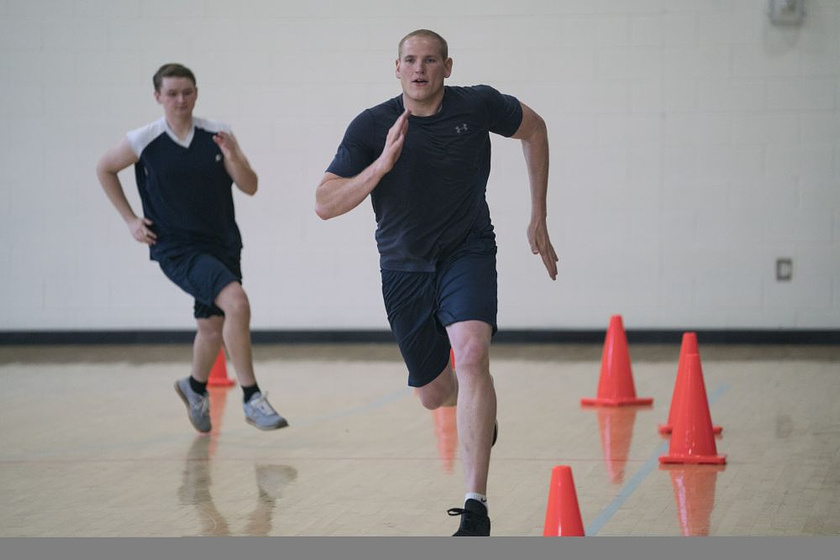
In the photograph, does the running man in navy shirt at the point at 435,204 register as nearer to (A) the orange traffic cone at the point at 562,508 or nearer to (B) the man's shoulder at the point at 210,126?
(A) the orange traffic cone at the point at 562,508

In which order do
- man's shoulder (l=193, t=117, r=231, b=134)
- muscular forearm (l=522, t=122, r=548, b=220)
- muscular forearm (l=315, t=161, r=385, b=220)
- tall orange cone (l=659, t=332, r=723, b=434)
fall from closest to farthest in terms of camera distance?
1. muscular forearm (l=315, t=161, r=385, b=220)
2. muscular forearm (l=522, t=122, r=548, b=220)
3. tall orange cone (l=659, t=332, r=723, b=434)
4. man's shoulder (l=193, t=117, r=231, b=134)

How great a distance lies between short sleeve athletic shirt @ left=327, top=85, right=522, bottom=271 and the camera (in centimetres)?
507

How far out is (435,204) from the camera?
512cm

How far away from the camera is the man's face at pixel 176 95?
714 cm

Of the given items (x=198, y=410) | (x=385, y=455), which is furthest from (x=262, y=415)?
(x=385, y=455)

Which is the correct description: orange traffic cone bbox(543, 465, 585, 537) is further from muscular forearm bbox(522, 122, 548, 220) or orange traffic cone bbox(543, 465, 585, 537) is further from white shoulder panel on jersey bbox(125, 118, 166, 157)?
white shoulder panel on jersey bbox(125, 118, 166, 157)

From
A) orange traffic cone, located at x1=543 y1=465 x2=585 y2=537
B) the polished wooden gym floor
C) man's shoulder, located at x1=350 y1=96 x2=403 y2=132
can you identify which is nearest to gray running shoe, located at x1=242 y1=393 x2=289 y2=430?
the polished wooden gym floor

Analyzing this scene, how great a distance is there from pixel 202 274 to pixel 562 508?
3.26 m

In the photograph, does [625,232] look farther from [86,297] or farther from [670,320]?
[86,297]

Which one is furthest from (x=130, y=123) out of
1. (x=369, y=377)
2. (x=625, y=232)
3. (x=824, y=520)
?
(x=824, y=520)

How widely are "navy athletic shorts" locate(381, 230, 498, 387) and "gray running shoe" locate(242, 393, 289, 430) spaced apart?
176cm

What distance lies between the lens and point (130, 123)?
11.9 meters

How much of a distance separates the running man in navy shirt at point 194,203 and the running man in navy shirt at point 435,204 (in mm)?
2028

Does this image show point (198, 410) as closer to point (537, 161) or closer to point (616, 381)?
point (616, 381)
